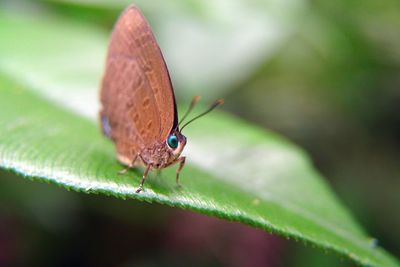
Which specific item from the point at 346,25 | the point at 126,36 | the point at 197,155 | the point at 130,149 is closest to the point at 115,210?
the point at 197,155

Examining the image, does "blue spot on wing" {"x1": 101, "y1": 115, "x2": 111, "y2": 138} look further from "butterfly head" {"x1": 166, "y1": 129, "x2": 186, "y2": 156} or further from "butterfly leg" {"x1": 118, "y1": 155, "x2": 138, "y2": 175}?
"butterfly head" {"x1": 166, "y1": 129, "x2": 186, "y2": 156}

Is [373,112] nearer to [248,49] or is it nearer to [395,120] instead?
[395,120]

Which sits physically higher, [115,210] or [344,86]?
[344,86]

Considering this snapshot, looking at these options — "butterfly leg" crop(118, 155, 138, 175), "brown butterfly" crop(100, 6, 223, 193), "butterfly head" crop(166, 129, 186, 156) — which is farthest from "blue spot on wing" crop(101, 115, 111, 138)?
Answer: "butterfly head" crop(166, 129, 186, 156)

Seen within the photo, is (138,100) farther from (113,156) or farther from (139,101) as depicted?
(113,156)

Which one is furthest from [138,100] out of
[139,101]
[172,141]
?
[172,141]

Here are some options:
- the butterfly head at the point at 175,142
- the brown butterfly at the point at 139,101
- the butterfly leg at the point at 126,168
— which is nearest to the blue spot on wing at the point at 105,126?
the brown butterfly at the point at 139,101
